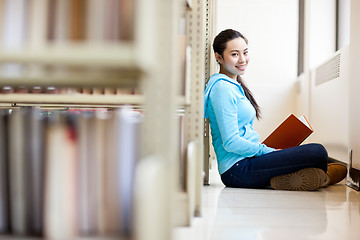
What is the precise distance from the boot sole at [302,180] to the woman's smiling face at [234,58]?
0.67 meters

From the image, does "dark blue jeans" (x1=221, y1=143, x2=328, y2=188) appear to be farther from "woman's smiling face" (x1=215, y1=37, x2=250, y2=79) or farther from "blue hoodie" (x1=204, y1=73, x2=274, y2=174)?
"woman's smiling face" (x1=215, y1=37, x2=250, y2=79)

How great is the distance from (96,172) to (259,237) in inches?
29.6

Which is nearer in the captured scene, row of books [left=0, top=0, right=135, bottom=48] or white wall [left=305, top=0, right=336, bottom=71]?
row of books [left=0, top=0, right=135, bottom=48]

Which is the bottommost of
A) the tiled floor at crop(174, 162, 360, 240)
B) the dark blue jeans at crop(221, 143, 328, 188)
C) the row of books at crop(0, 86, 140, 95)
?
the tiled floor at crop(174, 162, 360, 240)

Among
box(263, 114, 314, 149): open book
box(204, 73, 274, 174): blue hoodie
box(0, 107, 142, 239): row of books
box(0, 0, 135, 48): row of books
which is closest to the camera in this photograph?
box(0, 0, 135, 48): row of books

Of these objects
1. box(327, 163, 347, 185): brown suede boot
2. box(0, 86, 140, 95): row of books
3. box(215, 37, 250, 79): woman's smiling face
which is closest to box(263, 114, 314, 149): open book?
box(327, 163, 347, 185): brown suede boot

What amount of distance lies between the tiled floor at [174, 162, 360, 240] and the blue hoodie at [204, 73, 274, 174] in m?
0.21

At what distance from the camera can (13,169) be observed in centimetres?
94

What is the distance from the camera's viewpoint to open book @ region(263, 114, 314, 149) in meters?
2.63

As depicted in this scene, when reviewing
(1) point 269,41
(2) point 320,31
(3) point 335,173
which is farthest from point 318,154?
(1) point 269,41

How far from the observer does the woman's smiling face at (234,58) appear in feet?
8.85

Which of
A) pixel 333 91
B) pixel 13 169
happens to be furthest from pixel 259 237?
pixel 333 91

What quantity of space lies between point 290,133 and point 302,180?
0.31 meters

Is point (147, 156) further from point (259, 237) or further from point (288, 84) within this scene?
point (288, 84)
